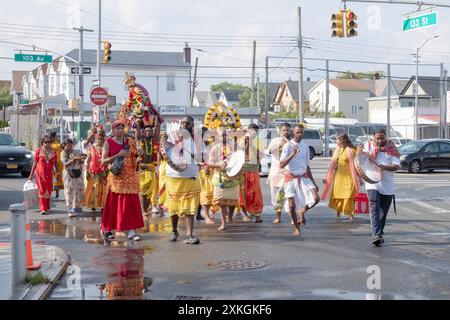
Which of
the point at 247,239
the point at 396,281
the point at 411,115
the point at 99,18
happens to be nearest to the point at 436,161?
the point at 99,18

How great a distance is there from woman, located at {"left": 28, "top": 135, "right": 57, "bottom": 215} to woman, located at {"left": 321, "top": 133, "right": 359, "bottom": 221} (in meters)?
5.67

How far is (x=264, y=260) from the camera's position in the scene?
9312 millimetres

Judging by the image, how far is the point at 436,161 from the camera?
2853 centimetres

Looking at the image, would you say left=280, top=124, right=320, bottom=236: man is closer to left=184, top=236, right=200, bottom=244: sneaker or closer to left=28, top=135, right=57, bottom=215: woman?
left=184, top=236, right=200, bottom=244: sneaker

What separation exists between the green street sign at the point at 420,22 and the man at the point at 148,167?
12145mm

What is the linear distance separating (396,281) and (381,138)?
2.99 metres

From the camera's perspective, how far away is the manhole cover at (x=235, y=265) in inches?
345

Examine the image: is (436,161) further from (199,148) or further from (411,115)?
(411,115)

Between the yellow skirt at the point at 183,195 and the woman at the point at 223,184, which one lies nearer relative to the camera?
the yellow skirt at the point at 183,195

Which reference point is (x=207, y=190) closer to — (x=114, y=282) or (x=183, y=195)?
(x=183, y=195)

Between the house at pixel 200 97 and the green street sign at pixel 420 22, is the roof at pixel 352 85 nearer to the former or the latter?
the house at pixel 200 97

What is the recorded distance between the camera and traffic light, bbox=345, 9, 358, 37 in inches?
927

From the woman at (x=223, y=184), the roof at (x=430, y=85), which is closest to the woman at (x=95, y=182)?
the woman at (x=223, y=184)

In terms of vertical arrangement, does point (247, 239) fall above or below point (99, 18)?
below
